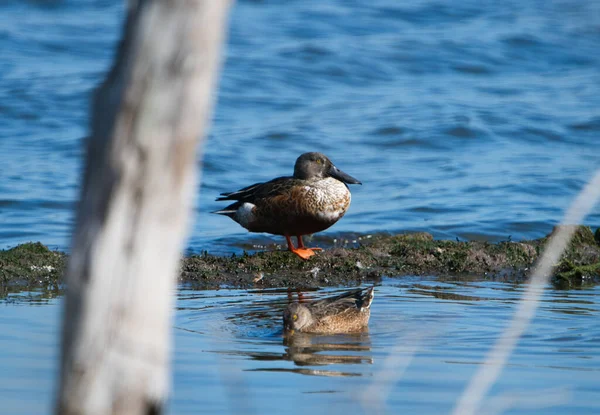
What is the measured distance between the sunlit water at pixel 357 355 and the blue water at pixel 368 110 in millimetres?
2210

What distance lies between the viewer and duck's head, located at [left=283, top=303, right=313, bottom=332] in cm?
646

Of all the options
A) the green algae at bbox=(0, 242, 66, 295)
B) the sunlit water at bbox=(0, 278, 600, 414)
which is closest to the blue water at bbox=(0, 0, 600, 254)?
the green algae at bbox=(0, 242, 66, 295)

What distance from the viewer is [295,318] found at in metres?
6.46

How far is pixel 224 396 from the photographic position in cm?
485

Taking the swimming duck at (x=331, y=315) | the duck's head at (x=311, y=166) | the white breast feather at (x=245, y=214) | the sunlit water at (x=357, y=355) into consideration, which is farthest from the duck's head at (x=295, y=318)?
the duck's head at (x=311, y=166)

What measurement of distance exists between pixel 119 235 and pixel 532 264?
6975 millimetres

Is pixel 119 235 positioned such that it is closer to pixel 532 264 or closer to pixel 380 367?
pixel 380 367

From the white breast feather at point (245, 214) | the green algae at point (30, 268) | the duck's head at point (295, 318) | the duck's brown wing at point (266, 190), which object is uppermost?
the duck's brown wing at point (266, 190)

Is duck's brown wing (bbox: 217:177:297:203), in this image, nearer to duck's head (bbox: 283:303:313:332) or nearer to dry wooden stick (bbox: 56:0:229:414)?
duck's head (bbox: 283:303:313:332)

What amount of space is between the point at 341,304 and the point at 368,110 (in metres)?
12.6

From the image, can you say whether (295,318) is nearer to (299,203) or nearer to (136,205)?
(299,203)

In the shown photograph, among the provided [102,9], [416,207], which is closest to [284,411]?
[416,207]

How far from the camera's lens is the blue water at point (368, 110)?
1236cm

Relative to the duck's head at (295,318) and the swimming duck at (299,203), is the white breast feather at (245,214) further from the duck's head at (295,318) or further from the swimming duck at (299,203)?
the duck's head at (295,318)
